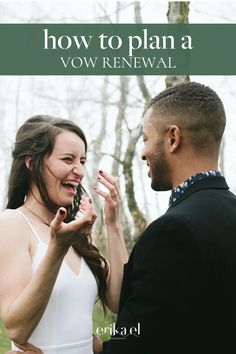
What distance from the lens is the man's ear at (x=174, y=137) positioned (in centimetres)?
239

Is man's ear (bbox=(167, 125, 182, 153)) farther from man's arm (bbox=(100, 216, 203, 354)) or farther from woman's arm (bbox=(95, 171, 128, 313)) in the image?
woman's arm (bbox=(95, 171, 128, 313))

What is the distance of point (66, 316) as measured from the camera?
2807 millimetres

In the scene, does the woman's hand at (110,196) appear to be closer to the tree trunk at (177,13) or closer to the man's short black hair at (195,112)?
the man's short black hair at (195,112)

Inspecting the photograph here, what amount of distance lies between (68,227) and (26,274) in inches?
15.7

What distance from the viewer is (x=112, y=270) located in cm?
317

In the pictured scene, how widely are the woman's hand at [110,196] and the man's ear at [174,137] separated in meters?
0.75

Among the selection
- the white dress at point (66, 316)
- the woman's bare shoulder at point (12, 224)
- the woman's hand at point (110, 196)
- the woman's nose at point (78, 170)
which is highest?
the woman's nose at point (78, 170)

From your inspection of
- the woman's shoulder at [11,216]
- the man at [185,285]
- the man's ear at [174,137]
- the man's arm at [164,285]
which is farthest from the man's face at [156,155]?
the woman's shoulder at [11,216]

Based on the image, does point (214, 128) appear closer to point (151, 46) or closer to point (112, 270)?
point (112, 270)

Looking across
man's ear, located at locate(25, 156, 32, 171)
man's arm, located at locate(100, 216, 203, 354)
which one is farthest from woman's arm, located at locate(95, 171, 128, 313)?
man's arm, located at locate(100, 216, 203, 354)

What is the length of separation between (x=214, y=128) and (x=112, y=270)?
1.12 m

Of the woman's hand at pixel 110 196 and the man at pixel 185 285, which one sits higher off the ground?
the woman's hand at pixel 110 196

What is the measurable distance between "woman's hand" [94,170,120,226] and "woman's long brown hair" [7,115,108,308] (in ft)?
0.62

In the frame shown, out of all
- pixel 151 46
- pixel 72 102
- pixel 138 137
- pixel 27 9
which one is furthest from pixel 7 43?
pixel 72 102
